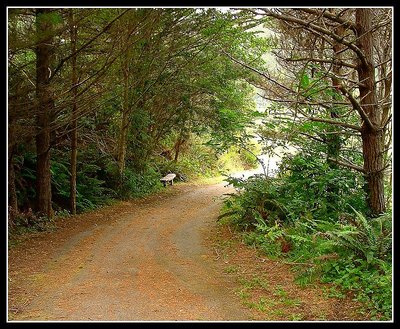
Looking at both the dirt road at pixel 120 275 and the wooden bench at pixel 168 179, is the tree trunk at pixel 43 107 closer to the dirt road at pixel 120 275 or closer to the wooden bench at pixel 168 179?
the dirt road at pixel 120 275

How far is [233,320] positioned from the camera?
5.09 metres

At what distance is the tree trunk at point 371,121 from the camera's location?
7.07 meters

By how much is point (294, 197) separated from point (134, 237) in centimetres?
387

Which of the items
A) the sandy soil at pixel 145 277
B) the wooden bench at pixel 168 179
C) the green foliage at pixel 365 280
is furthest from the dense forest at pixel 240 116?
the wooden bench at pixel 168 179

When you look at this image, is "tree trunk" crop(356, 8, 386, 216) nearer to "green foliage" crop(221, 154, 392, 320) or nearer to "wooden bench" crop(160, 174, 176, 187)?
"green foliage" crop(221, 154, 392, 320)

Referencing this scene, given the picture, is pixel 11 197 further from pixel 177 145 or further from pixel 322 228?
pixel 177 145

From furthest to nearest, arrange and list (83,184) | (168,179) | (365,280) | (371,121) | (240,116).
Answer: (168,179) → (83,184) → (240,116) → (371,121) → (365,280)

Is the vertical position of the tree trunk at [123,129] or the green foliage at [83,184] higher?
the tree trunk at [123,129]

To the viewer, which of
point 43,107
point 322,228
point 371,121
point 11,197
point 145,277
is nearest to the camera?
point 145,277

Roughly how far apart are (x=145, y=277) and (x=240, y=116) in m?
5.64

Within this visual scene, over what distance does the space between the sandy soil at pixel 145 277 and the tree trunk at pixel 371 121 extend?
2.35 m

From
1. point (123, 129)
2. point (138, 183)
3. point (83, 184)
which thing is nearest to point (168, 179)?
point (138, 183)

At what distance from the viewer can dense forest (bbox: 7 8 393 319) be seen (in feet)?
21.4

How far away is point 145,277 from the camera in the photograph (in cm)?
671
